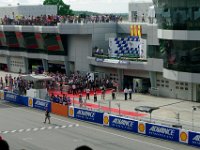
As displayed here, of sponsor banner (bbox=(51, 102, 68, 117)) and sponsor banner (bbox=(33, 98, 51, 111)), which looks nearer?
sponsor banner (bbox=(51, 102, 68, 117))

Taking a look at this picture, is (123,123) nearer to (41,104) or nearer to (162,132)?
(162,132)

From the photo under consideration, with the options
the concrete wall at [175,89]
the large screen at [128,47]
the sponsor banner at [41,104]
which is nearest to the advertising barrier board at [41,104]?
the sponsor banner at [41,104]

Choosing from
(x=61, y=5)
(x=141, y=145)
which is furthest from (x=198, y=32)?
(x=61, y=5)

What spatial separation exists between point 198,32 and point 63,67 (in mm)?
27613

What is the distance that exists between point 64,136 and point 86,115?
4929 millimetres

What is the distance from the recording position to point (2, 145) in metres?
5.44

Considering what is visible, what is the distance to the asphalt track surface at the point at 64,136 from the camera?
88.3 feet

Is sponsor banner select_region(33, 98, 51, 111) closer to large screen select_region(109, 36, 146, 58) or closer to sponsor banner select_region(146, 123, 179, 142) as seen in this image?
sponsor banner select_region(146, 123, 179, 142)

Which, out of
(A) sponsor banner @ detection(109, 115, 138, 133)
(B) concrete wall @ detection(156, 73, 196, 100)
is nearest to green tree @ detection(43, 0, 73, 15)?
(B) concrete wall @ detection(156, 73, 196, 100)

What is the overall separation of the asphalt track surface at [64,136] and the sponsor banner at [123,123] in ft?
1.69

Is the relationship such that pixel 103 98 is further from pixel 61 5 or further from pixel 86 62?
pixel 61 5

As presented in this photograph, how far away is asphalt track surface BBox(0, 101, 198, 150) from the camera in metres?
26.9

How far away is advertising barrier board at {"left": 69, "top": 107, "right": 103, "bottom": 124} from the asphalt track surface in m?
0.58

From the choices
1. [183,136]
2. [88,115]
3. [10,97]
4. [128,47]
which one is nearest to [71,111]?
[88,115]
